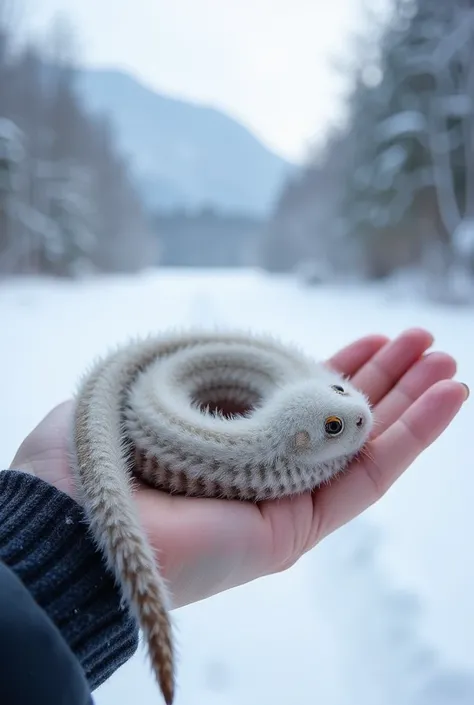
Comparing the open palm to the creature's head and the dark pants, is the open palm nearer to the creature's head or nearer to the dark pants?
the creature's head

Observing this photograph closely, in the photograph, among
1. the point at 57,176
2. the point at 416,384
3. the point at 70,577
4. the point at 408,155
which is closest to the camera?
the point at 70,577

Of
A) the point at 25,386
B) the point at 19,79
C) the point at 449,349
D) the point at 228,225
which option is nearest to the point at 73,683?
the point at 25,386

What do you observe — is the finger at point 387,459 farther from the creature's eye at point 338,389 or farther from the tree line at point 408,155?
the tree line at point 408,155

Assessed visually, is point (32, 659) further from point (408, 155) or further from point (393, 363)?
point (408, 155)

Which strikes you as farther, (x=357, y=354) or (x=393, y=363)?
(x=357, y=354)

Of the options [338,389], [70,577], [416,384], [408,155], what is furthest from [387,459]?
[408,155]

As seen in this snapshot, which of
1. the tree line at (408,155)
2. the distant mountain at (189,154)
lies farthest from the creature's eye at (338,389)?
the distant mountain at (189,154)
